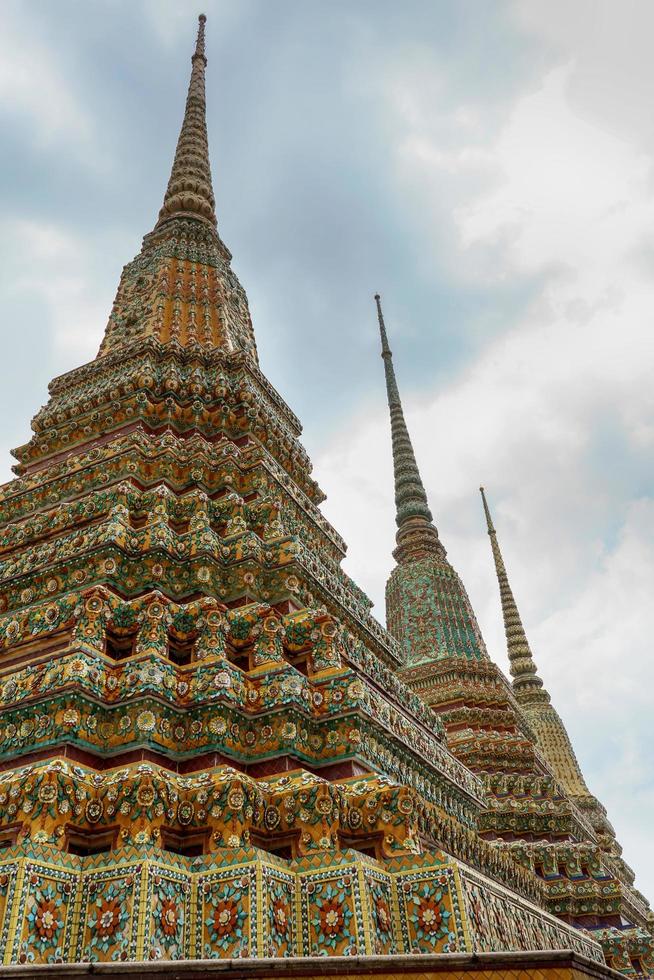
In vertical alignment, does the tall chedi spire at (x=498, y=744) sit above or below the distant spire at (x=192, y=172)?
below

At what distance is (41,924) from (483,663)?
45.5 ft

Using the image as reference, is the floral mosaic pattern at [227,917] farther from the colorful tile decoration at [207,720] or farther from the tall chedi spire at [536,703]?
the tall chedi spire at [536,703]

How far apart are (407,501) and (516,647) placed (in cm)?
1191

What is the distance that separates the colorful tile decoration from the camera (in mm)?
3805

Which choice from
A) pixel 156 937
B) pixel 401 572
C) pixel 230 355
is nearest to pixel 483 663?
pixel 401 572

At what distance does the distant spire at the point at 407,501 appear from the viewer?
19.8 m

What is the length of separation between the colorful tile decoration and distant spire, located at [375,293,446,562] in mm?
9303

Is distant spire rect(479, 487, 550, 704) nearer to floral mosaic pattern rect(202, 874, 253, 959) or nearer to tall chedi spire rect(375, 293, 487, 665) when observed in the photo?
tall chedi spire rect(375, 293, 487, 665)

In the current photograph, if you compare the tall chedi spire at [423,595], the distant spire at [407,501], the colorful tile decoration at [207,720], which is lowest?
the colorful tile decoration at [207,720]

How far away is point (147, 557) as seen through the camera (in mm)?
6137

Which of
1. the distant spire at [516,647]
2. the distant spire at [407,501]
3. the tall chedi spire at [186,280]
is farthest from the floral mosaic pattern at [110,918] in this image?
the distant spire at [516,647]

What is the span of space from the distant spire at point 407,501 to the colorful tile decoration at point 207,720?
30.5ft

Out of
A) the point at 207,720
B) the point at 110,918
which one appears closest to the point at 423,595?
the point at 207,720

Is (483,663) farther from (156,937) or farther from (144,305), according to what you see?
(156,937)
